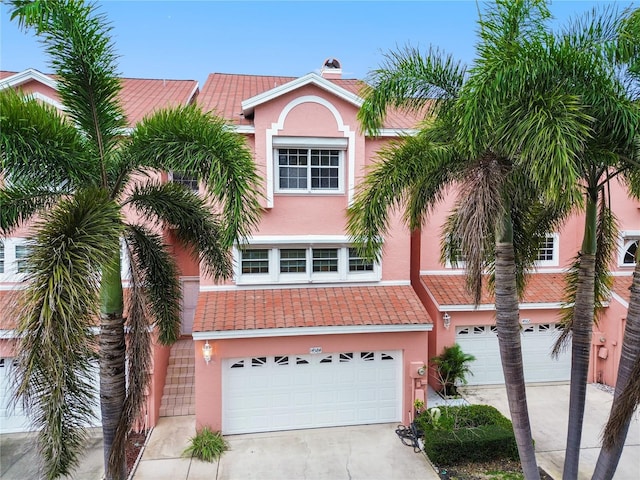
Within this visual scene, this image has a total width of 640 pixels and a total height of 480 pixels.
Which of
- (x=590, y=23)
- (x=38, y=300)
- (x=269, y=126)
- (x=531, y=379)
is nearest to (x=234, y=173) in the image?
(x=38, y=300)

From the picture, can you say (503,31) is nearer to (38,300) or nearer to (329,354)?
(38,300)

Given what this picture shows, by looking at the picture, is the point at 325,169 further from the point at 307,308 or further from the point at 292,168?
the point at 307,308

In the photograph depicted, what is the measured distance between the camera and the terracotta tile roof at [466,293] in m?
12.7

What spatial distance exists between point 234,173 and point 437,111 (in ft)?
12.9

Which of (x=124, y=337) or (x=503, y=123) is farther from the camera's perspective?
(x=124, y=337)

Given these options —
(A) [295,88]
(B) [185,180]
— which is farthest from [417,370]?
(A) [295,88]

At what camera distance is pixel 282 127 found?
37.6 ft

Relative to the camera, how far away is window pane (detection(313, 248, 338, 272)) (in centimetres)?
1216

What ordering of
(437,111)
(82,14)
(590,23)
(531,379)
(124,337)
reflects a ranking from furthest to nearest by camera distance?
(531,379) → (437,111) → (124,337) → (590,23) → (82,14)

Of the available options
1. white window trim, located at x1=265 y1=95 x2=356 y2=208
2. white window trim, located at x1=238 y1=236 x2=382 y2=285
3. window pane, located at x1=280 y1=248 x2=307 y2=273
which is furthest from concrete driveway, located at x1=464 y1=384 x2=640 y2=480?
white window trim, located at x1=265 y1=95 x2=356 y2=208

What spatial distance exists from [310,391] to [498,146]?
794 cm

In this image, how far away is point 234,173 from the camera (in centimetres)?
556

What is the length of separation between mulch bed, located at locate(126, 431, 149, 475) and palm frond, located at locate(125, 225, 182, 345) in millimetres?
3151

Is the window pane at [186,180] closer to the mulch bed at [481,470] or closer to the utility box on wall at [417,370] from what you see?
the utility box on wall at [417,370]
